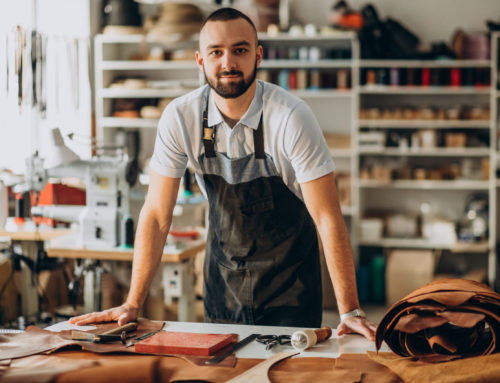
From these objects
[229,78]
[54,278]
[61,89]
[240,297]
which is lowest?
[54,278]

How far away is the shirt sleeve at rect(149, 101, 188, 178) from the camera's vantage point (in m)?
2.17

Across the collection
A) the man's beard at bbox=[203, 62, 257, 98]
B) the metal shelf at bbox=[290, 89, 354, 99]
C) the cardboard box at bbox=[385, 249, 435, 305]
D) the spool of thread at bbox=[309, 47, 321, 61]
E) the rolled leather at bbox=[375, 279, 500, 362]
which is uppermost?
the spool of thread at bbox=[309, 47, 321, 61]

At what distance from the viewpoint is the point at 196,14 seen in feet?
12.1

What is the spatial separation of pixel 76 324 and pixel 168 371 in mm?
507

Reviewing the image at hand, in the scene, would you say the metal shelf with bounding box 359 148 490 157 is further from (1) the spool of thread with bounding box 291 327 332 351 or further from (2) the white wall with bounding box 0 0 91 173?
(1) the spool of thread with bounding box 291 327 332 351

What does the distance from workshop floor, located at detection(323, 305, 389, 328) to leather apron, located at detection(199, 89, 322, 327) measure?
272cm

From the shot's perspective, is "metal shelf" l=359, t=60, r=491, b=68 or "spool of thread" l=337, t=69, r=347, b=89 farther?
"spool of thread" l=337, t=69, r=347, b=89

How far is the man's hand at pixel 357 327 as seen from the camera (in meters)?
1.69

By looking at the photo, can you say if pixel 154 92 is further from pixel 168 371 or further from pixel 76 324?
pixel 168 371

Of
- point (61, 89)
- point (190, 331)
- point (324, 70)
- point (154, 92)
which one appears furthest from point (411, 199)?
point (190, 331)

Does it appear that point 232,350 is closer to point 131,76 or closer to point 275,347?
point 275,347

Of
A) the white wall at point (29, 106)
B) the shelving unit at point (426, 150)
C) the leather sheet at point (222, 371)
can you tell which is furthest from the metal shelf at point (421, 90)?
the leather sheet at point (222, 371)

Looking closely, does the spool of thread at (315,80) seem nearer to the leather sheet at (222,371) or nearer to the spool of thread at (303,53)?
the spool of thread at (303,53)

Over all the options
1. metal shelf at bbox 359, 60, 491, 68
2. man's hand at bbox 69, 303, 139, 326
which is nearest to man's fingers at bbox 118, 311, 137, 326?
man's hand at bbox 69, 303, 139, 326
